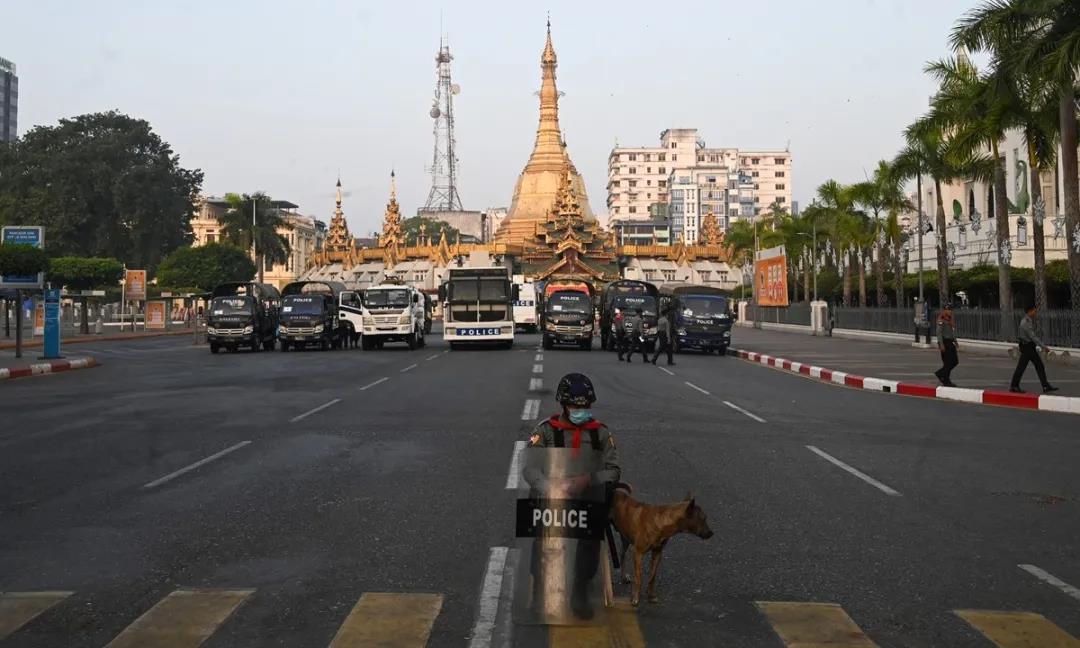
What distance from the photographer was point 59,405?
690 inches

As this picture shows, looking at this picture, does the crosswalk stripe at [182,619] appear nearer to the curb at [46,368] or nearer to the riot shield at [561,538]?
the riot shield at [561,538]

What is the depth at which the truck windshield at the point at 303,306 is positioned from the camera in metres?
37.6

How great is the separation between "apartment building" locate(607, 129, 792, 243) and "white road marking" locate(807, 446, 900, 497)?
163 metres

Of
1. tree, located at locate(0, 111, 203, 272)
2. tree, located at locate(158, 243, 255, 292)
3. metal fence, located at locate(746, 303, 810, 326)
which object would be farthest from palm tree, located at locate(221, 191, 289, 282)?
metal fence, located at locate(746, 303, 810, 326)

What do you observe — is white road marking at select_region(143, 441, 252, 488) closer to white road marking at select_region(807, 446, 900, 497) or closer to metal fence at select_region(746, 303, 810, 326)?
white road marking at select_region(807, 446, 900, 497)

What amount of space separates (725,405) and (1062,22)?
16.6m

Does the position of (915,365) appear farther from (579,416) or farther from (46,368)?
(579,416)

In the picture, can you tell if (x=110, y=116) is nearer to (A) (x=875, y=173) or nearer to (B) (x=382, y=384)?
(A) (x=875, y=173)

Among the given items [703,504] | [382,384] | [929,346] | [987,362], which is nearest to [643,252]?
[929,346]

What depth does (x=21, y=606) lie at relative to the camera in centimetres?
571

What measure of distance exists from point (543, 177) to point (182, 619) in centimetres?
11642

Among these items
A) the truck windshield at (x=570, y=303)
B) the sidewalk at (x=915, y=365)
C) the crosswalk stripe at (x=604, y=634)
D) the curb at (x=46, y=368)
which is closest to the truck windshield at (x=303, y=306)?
the curb at (x=46, y=368)

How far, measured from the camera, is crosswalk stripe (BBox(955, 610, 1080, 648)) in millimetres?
5168

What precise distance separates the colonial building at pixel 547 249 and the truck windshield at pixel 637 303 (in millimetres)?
68429
